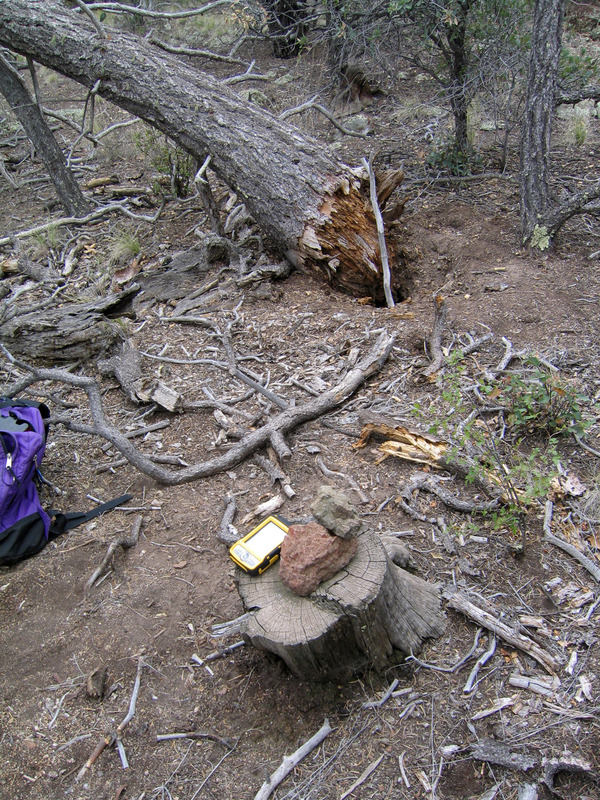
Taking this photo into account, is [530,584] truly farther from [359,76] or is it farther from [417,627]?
[359,76]

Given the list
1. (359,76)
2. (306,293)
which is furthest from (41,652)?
(359,76)

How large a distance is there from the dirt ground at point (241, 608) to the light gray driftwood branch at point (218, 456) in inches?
3.3

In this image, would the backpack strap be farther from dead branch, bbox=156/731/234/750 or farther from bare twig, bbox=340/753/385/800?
bare twig, bbox=340/753/385/800

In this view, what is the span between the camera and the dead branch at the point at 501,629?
7.41 ft

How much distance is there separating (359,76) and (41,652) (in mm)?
8523

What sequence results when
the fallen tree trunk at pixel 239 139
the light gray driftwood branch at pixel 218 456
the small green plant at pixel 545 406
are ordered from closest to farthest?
the small green plant at pixel 545 406, the light gray driftwood branch at pixel 218 456, the fallen tree trunk at pixel 239 139

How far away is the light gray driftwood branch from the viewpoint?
352 centimetres

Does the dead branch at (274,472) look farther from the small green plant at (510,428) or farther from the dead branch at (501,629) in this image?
the dead branch at (501,629)

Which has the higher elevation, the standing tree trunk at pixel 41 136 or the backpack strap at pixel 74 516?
the standing tree trunk at pixel 41 136

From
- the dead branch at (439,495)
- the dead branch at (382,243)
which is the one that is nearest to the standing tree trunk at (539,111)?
the dead branch at (382,243)

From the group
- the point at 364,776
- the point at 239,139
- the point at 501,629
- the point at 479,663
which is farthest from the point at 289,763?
the point at 239,139

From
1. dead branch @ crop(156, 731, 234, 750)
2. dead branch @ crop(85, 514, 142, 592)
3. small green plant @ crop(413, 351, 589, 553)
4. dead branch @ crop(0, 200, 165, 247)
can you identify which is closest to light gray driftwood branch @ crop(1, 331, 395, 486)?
dead branch @ crop(85, 514, 142, 592)

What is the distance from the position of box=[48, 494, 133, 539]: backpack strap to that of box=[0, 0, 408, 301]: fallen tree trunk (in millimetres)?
2902

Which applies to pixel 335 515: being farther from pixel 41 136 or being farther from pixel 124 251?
pixel 41 136
